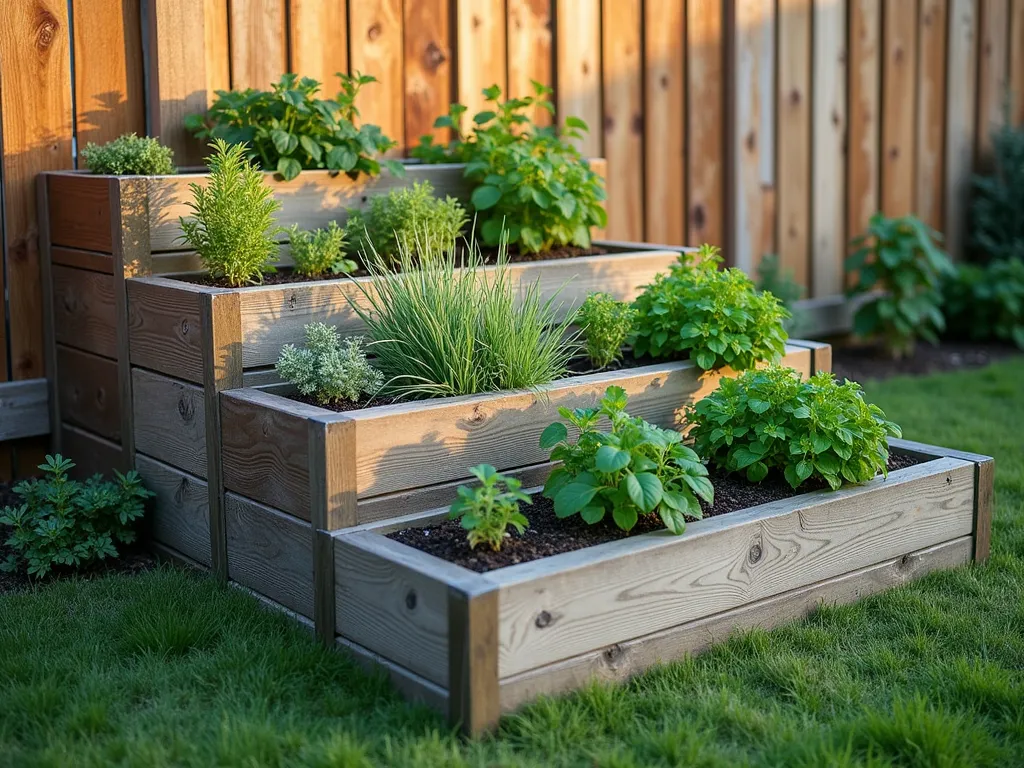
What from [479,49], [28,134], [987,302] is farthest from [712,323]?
[987,302]

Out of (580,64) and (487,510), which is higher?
(580,64)

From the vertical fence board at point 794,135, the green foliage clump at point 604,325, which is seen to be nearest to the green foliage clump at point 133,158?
the green foliage clump at point 604,325

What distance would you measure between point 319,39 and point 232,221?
4.57ft

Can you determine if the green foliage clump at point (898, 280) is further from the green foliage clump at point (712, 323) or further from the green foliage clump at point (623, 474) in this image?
the green foliage clump at point (623, 474)

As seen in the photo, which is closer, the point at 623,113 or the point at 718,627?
the point at 718,627

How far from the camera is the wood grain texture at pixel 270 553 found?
3285 mm

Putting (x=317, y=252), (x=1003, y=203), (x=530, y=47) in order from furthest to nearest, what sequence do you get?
(x=1003, y=203)
(x=530, y=47)
(x=317, y=252)

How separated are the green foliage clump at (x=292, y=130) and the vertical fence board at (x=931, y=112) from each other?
449 cm

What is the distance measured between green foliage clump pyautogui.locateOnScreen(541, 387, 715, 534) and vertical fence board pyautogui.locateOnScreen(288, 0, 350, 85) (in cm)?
224

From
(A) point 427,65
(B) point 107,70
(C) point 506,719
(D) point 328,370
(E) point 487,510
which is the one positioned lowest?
(C) point 506,719

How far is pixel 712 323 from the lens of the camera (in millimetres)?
4043

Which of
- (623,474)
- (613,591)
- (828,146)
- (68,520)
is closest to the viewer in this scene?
(613,591)

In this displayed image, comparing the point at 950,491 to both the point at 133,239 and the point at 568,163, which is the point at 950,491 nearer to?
the point at 568,163

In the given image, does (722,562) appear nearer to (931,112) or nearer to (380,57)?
(380,57)
